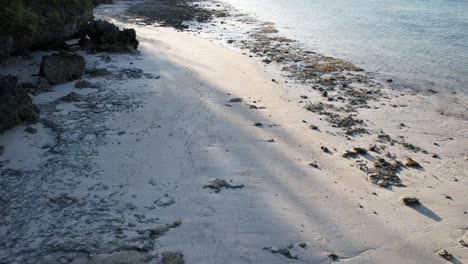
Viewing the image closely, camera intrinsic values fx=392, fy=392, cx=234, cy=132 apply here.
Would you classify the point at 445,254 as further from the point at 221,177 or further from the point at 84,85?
the point at 84,85

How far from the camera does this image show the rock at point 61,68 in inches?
472

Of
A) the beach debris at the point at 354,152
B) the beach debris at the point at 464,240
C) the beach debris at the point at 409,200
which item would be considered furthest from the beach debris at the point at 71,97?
the beach debris at the point at 464,240

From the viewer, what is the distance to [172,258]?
5777 mm

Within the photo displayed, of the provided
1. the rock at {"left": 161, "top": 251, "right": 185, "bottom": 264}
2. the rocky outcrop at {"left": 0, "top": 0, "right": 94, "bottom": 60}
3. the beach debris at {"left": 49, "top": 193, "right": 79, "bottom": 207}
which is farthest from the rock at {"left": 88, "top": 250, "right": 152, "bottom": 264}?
the rocky outcrop at {"left": 0, "top": 0, "right": 94, "bottom": 60}

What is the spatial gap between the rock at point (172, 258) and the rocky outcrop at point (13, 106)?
549 centimetres

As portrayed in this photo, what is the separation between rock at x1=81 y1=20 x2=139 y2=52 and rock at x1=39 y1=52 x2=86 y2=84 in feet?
12.6

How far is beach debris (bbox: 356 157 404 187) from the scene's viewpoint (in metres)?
8.21

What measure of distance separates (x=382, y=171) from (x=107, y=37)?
41.5 feet

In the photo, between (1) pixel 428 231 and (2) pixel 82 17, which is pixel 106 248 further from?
(2) pixel 82 17

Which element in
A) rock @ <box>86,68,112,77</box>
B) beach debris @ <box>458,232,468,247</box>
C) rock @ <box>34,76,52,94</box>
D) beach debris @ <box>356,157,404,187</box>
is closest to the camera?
beach debris @ <box>458,232,468,247</box>

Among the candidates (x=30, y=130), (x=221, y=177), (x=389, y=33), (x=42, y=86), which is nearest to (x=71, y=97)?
(x=42, y=86)

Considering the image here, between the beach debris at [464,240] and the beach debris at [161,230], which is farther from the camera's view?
the beach debris at [464,240]

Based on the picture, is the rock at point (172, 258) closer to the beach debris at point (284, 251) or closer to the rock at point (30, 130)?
the beach debris at point (284, 251)

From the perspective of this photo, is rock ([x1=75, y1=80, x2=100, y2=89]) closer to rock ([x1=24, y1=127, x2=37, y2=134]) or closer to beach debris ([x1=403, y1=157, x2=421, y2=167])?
rock ([x1=24, y1=127, x2=37, y2=134])
